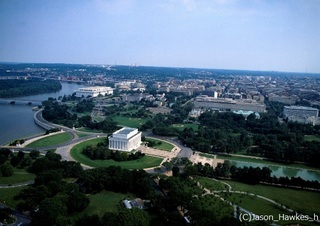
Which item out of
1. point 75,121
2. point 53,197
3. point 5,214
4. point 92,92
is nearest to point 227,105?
point 75,121

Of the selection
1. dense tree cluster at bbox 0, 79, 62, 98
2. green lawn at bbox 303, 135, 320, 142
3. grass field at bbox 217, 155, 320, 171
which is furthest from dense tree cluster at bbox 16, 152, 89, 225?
dense tree cluster at bbox 0, 79, 62, 98

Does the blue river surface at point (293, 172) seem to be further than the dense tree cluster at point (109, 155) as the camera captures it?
No

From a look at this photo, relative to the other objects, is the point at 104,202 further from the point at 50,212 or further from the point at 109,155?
the point at 109,155

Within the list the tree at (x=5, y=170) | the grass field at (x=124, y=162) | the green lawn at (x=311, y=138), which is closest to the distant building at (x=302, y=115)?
the green lawn at (x=311, y=138)

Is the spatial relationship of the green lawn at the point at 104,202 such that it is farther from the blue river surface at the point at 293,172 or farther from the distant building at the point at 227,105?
the distant building at the point at 227,105

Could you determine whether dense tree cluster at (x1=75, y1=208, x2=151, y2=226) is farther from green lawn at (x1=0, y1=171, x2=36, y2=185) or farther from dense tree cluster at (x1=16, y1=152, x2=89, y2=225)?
green lawn at (x1=0, y1=171, x2=36, y2=185)

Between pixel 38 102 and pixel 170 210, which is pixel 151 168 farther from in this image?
pixel 38 102
